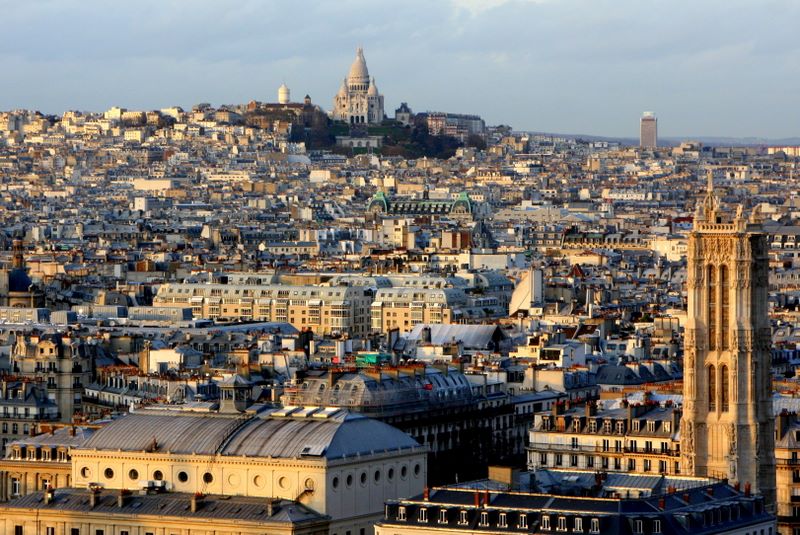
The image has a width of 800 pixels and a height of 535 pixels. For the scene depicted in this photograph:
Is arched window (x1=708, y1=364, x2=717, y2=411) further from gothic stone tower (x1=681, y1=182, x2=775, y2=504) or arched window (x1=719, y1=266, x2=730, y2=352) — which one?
arched window (x1=719, y1=266, x2=730, y2=352)

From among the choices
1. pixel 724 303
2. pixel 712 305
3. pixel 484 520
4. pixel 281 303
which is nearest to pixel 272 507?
pixel 484 520

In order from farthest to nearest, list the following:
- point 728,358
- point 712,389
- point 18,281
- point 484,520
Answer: point 18,281 → point 712,389 → point 728,358 → point 484,520

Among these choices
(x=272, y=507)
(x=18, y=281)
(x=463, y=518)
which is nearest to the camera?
(x=463, y=518)

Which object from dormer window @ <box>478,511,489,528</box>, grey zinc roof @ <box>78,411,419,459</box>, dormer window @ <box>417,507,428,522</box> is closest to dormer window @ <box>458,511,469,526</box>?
dormer window @ <box>478,511,489,528</box>

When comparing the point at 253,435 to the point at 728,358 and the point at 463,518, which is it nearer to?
the point at 463,518

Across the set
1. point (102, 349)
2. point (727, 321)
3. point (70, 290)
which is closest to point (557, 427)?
point (727, 321)

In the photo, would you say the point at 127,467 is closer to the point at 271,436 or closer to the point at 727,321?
the point at 271,436

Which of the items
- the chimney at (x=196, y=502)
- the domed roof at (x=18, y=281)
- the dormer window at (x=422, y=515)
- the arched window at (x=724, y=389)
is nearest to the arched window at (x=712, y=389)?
the arched window at (x=724, y=389)
